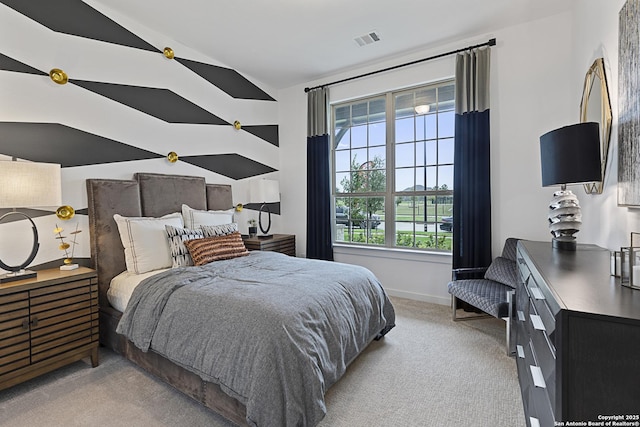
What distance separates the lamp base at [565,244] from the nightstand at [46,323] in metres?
3.20

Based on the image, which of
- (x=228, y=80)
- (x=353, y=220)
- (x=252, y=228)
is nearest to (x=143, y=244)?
(x=252, y=228)

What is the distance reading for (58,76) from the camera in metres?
2.44

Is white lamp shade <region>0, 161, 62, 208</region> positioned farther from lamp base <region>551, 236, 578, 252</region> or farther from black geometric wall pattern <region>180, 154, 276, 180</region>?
lamp base <region>551, 236, 578, 252</region>

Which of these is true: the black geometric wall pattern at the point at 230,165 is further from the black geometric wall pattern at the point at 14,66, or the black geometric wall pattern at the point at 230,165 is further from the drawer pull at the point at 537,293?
the drawer pull at the point at 537,293

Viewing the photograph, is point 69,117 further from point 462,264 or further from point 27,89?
point 462,264

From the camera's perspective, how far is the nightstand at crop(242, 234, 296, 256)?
370cm

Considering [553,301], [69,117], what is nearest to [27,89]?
[69,117]

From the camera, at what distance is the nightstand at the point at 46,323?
184 centimetres

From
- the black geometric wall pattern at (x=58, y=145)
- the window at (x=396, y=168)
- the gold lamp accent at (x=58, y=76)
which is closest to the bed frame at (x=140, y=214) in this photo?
the black geometric wall pattern at (x=58, y=145)

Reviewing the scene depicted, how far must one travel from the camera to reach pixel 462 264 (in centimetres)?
324

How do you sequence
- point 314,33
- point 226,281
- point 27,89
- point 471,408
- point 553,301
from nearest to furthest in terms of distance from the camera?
point 553,301 → point 471,408 → point 226,281 → point 27,89 → point 314,33

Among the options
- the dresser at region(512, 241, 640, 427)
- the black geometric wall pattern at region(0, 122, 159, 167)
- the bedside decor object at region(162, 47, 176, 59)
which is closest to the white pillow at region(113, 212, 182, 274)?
the black geometric wall pattern at region(0, 122, 159, 167)

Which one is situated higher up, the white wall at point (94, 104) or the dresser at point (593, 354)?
the white wall at point (94, 104)

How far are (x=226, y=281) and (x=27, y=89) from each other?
7.02ft
